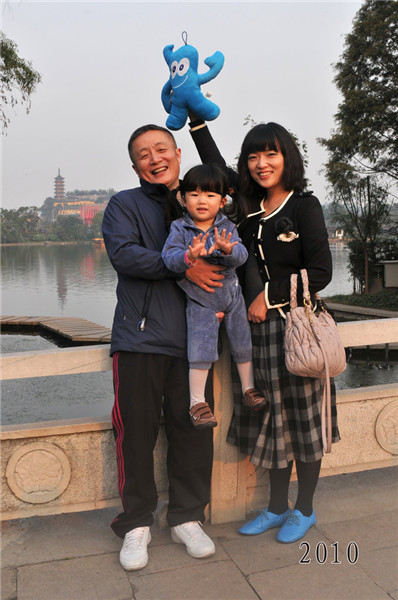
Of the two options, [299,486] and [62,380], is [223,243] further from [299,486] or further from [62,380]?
[62,380]

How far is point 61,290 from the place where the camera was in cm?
2644

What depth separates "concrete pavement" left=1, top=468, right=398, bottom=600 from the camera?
1858 millimetres

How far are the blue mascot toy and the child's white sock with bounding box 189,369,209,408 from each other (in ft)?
3.87

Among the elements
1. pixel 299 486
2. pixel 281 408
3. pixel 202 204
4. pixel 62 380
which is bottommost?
pixel 62 380

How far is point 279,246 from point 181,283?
415 millimetres

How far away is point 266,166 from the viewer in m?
2.12

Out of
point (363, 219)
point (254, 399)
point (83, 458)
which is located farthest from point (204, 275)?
point (363, 219)

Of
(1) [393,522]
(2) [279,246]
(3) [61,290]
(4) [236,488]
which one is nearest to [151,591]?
(4) [236,488]

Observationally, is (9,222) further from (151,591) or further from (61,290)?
(151,591)

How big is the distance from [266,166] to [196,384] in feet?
2.99

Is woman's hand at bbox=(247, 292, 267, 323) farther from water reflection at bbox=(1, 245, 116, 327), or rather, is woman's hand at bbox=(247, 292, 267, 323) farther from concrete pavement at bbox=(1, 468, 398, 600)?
water reflection at bbox=(1, 245, 116, 327)

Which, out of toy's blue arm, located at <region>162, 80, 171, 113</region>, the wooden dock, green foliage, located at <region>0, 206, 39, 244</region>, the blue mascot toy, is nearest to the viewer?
the blue mascot toy

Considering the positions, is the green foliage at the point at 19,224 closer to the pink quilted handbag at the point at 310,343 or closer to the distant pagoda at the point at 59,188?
the distant pagoda at the point at 59,188

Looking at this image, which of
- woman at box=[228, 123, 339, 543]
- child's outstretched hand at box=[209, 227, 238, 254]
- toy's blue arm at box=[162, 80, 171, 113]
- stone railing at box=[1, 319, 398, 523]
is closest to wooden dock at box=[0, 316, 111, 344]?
toy's blue arm at box=[162, 80, 171, 113]
